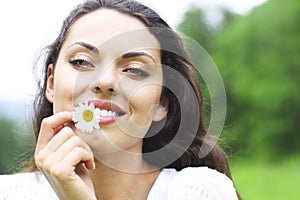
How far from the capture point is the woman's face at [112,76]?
1.78 metres

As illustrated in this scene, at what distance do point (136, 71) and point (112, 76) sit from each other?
0.31ft

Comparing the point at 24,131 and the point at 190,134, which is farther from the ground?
the point at 190,134

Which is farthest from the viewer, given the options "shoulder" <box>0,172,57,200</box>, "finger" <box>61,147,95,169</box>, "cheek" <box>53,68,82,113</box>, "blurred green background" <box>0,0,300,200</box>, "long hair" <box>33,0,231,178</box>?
"blurred green background" <box>0,0,300,200</box>

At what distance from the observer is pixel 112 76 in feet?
5.89

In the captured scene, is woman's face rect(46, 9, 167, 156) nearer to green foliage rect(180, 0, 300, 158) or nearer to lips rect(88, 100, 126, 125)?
lips rect(88, 100, 126, 125)

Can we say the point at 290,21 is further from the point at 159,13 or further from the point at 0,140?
the point at 159,13

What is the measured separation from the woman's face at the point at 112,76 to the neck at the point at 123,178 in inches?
2.4

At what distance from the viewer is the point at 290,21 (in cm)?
2027

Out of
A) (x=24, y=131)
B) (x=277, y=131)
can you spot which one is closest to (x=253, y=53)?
(x=277, y=131)

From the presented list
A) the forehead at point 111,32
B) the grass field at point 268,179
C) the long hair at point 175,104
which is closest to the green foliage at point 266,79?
the grass field at point 268,179

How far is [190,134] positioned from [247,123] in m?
17.6

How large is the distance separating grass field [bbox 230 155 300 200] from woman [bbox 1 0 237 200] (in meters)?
8.15

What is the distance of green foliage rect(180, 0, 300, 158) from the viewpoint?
18.8 meters

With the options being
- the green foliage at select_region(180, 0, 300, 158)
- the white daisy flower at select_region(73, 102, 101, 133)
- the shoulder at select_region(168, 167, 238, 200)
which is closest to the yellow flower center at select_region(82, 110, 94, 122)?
the white daisy flower at select_region(73, 102, 101, 133)
